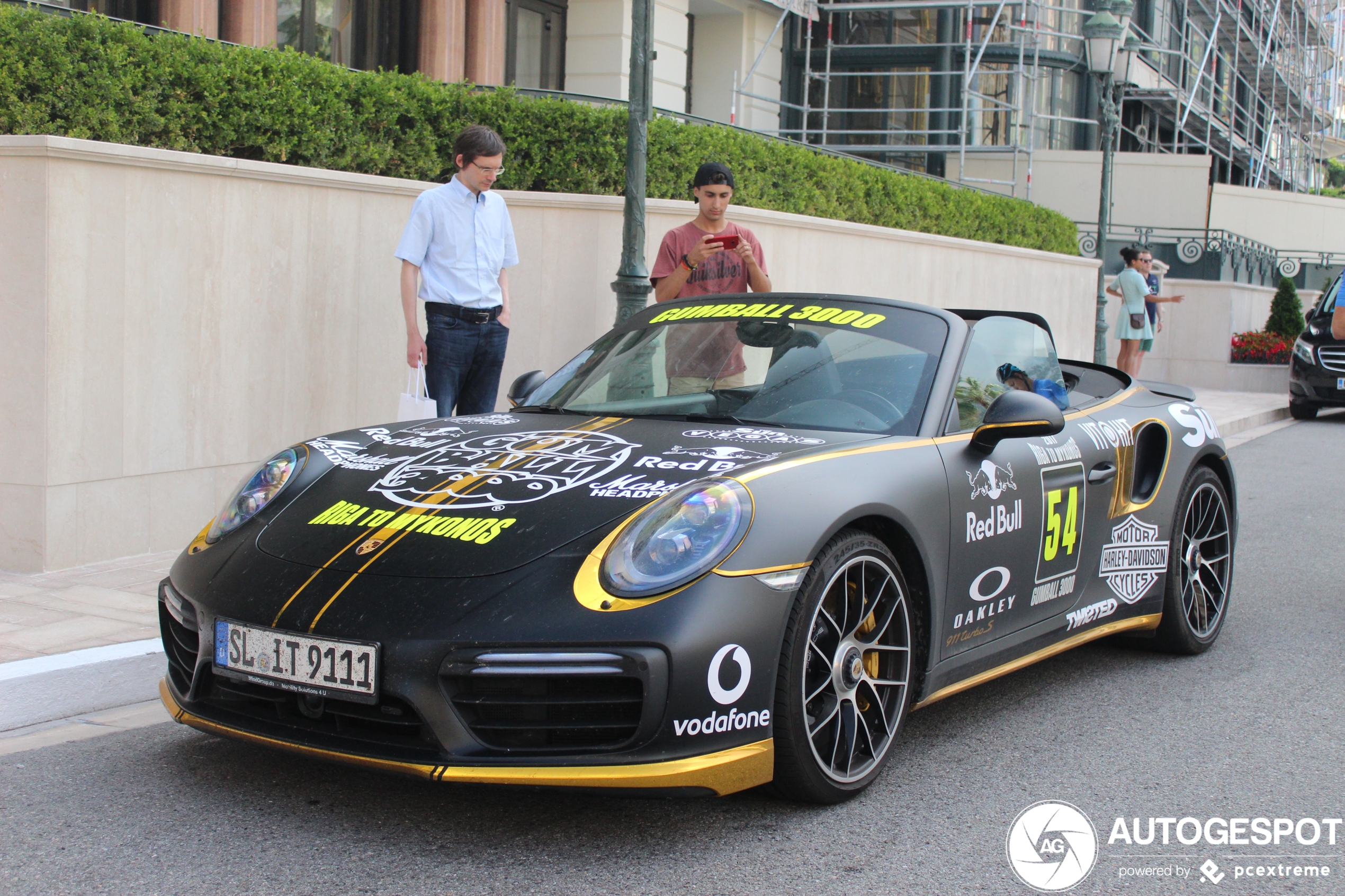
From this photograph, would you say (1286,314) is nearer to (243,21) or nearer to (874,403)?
(243,21)

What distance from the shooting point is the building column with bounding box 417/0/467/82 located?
592 inches

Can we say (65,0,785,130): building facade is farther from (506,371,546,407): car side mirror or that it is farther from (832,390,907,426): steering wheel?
(832,390,907,426): steering wheel

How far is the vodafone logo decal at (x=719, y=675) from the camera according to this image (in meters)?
3.10

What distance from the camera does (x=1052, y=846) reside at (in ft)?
10.9

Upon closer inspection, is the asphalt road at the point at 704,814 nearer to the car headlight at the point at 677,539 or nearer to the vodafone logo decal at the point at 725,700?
the vodafone logo decal at the point at 725,700

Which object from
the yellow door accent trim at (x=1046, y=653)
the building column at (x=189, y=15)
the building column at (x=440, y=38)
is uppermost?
the building column at (x=440, y=38)

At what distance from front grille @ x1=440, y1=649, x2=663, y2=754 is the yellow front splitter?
6 cm

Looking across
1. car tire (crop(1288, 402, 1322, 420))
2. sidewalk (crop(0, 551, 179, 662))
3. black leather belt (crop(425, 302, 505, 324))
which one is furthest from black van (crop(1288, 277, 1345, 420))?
sidewalk (crop(0, 551, 179, 662))

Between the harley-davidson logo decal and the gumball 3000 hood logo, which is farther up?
the gumball 3000 hood logo

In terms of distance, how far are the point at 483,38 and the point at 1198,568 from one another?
1222 cm

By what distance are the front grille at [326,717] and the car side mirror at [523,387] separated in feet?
5.50

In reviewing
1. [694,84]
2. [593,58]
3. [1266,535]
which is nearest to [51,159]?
[1266,535]

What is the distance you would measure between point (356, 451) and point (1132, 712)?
2.61m

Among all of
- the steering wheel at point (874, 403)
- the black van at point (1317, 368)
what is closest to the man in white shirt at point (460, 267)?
the steering wheel at point (874, 403)
